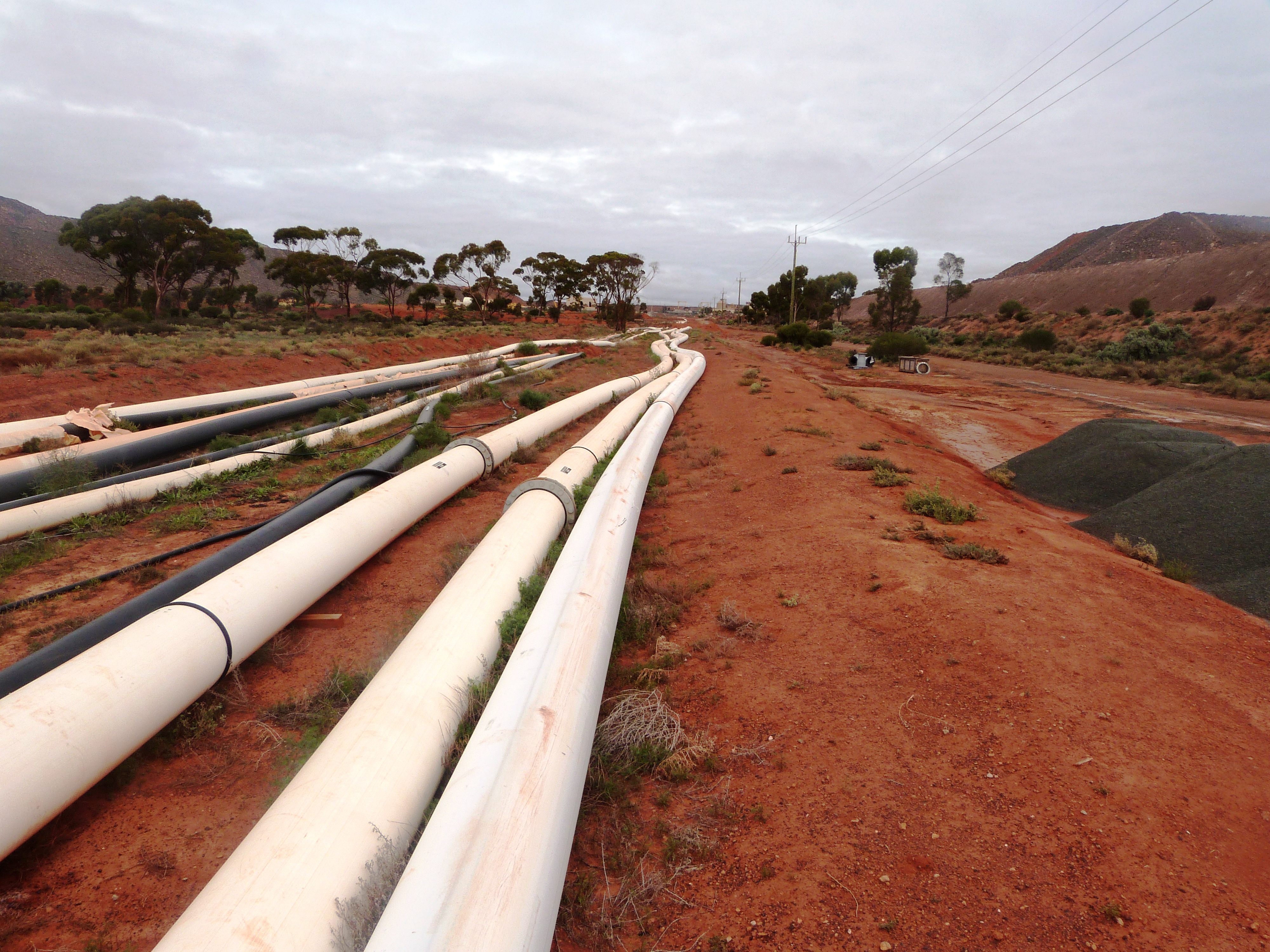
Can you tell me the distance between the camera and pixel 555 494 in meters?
6.45

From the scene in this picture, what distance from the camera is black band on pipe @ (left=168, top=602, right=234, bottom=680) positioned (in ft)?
13.3

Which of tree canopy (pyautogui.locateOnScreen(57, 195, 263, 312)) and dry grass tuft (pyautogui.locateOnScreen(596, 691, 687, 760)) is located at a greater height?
tree canopy (pyautogui.locateOnScreen(57, 195, 263, 312))

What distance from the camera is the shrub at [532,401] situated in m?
15.1

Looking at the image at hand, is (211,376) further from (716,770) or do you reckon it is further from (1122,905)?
(1122,905)

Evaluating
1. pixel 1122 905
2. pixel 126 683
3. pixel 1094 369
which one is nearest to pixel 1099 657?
pixel 1122 905

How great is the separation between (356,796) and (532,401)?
12903 mm

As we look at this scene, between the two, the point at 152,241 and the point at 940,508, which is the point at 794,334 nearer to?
the point at 940,508

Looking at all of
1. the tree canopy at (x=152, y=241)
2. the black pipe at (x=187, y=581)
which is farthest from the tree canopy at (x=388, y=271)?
the black pipe at (x=187, y=581)

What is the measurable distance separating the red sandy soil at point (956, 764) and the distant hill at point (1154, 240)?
98800 mm

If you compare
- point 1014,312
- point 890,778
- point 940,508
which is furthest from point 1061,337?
point 890,778

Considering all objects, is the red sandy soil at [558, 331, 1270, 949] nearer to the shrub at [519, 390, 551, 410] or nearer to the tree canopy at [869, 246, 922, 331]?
the shrub at [519, 390, 551, 410]

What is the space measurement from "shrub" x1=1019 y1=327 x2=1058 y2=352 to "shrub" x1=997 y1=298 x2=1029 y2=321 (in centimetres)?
1323

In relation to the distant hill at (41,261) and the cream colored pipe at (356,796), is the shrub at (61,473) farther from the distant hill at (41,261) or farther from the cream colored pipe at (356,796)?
the distant hill at (41,261)

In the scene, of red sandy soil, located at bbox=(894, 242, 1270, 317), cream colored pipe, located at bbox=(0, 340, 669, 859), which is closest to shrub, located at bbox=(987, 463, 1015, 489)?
cream colored pipe, located at bbox=(0, 340, 669, 859)
